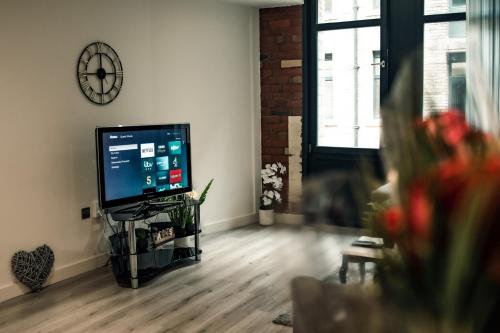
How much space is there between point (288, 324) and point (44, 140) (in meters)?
2.32

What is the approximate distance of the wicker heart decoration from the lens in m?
4.30

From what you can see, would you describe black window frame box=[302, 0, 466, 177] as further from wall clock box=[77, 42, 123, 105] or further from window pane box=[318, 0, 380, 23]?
wall clock box=[77, 42, 123, 105]

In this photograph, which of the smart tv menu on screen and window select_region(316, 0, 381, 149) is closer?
the smart tv menu on screen

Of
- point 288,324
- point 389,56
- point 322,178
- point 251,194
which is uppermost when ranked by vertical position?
point 389,56

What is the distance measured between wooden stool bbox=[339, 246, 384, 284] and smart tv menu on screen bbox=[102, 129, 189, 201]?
3.90 m

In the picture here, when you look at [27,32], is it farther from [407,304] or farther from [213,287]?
[407,304]

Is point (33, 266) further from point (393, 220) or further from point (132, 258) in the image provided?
point (393, 220)

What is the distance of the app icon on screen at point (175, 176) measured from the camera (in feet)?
16.6

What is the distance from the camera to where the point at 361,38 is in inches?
242

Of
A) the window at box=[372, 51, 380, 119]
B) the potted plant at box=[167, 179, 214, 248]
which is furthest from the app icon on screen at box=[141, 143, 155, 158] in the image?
the window at box=[372, 51, 380, 119]

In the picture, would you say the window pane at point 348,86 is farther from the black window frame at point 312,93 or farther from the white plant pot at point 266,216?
the white plant pot at point 266,216

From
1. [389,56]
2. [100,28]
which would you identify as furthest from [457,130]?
[389,56]

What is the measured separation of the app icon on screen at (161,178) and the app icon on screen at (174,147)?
19 cm

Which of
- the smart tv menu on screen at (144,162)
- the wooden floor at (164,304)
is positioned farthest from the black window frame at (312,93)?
the smart tv menu on screen at (144,162)
